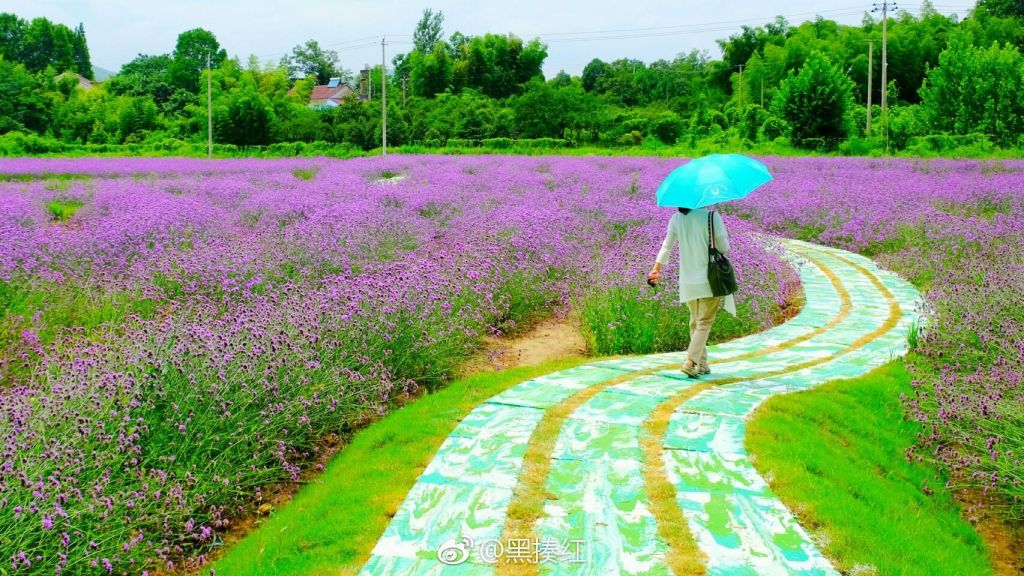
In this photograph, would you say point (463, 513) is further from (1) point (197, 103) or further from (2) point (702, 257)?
(1) point (197, 103)

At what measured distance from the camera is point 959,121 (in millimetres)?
35156

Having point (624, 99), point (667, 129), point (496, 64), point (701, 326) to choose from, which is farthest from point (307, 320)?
point (496, 64)

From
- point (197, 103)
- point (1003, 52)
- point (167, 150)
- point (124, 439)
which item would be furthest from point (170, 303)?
point (197, 103)

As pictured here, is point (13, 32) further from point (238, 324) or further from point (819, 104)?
point (238, 324)

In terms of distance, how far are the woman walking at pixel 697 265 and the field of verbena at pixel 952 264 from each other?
1419 mm

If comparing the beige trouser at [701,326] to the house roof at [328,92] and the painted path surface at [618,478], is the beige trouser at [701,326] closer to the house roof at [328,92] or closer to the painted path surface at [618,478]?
the painted path surface at [618,478]

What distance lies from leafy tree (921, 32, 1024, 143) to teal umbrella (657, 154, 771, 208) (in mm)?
33603

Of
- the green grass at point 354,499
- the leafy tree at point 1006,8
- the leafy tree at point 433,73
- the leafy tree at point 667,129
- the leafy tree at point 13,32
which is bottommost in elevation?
the green grass at point 354,499

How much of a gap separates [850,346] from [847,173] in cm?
1562

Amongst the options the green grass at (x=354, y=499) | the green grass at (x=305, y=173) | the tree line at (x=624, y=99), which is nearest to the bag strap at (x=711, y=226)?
the green grass at (x=354, y=499)

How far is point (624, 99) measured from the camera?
73.5m

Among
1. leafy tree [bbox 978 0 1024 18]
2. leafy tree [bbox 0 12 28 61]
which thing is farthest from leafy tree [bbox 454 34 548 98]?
leafy tree [bbox 0 12 28 61]

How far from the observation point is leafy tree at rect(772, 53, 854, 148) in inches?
1468

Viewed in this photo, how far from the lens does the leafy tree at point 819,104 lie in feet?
122
